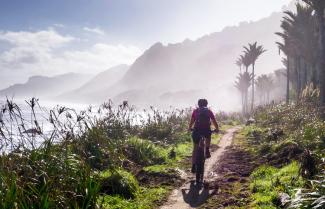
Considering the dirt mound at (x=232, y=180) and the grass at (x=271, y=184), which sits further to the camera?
the dirt mound at (x=232, y=180)

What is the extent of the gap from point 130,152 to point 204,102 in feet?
12.0

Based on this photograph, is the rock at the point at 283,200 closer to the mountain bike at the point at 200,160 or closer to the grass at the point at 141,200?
the grass at the point at 141,200

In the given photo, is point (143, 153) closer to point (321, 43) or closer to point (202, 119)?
point (202, 119)

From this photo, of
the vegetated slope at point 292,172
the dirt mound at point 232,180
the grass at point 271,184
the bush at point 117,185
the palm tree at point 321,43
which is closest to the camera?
the vegetated slope at point 292,172

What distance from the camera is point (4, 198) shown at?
5477 millimetres

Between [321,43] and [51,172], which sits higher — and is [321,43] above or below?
above

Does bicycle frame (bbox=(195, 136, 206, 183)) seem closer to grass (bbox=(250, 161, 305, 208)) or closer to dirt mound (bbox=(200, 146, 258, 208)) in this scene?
dirt mound (bbox=(200, 146, 258, 208))

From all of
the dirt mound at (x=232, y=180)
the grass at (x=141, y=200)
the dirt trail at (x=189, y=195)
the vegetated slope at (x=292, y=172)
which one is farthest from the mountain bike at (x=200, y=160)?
the vegetated slope at (x=292, y=172)

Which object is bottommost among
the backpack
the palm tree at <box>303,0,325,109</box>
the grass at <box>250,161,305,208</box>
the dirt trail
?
Result: the dirt trail

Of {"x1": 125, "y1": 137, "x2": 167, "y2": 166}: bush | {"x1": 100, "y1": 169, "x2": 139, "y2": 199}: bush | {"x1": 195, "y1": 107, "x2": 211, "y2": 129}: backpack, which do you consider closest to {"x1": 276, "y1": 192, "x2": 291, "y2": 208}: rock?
{"x1": 100, "y1": 169, "x2": 139, "y2": 199}: bush

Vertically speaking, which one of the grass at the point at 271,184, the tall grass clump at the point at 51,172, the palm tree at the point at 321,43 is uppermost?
the palm tree at the point at 321,43

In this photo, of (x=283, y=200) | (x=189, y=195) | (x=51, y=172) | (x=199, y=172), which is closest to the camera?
(x=51, y=172)

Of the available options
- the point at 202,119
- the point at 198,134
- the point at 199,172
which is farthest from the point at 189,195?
the point at 202,119

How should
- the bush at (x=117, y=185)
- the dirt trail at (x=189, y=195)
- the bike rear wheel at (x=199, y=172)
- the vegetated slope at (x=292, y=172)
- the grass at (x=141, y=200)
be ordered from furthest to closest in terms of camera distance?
the bike rear wheel at (x=199, y=172), the bush at (x=117, y=185), the dirt trail at (x=189, y=195), the grass at (x=141, y=200), the vegetated slope at (x=292, y=172)
